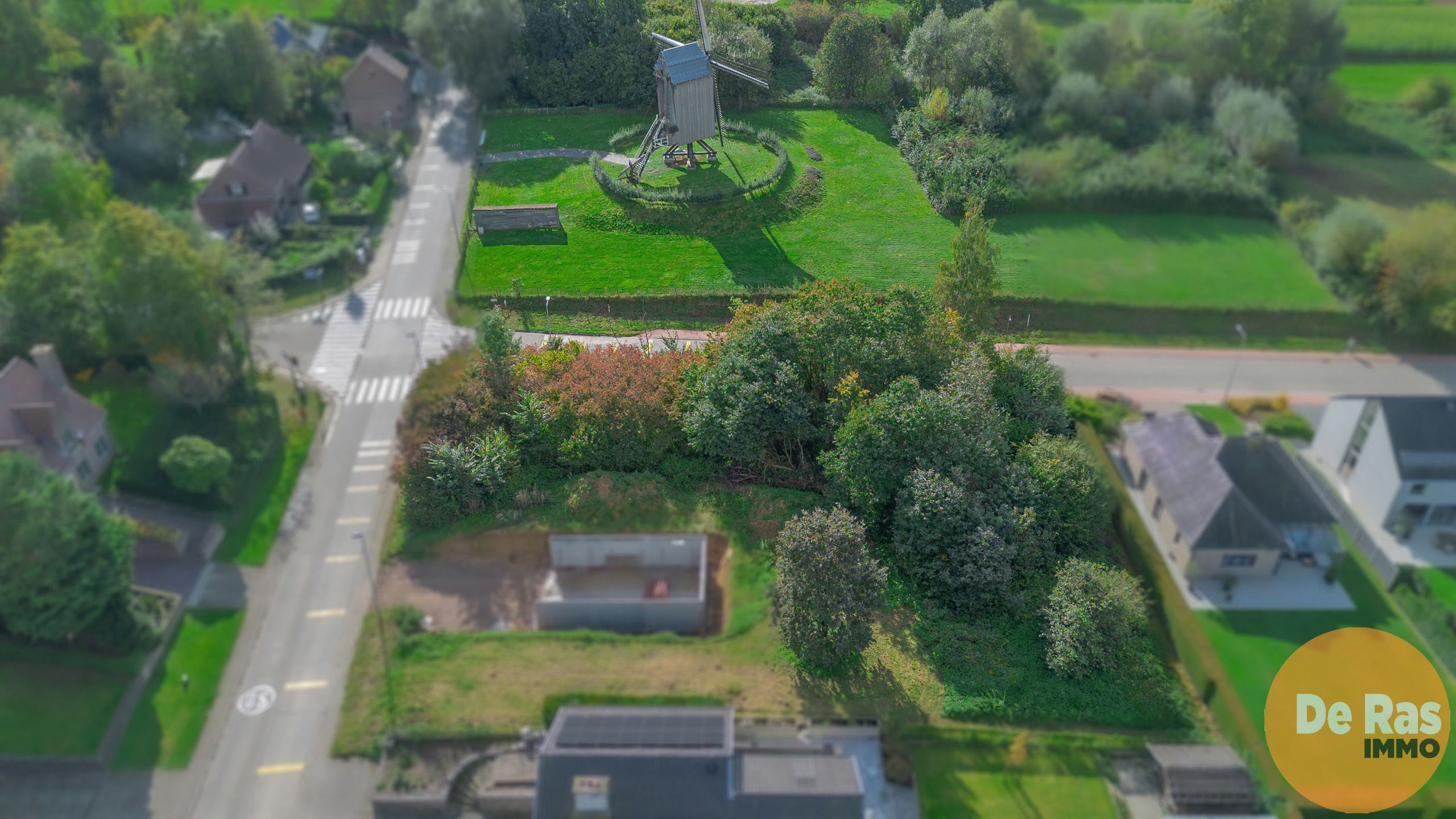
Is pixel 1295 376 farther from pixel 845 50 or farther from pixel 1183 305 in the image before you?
pixel 845 50

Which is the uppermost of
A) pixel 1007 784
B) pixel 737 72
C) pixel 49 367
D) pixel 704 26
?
pixel 704 26

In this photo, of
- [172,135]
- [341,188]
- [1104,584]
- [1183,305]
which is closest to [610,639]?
[1104,584]

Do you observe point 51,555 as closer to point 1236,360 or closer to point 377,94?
point 1236,360

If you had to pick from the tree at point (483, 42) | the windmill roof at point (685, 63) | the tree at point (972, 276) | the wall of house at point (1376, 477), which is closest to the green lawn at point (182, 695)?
the tree at point (972, 276)

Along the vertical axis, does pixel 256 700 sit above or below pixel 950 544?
below

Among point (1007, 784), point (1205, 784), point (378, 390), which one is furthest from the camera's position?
point (378, 390)

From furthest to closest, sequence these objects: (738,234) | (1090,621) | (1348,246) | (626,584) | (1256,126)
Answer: (738,234), (626,584), (1090,621), (1348,246), (1256,126)

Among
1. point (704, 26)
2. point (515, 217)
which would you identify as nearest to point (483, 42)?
point (704, 26)
